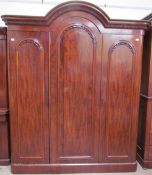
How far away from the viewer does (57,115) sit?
8.34 ft

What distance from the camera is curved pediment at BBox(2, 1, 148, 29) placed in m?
2.31

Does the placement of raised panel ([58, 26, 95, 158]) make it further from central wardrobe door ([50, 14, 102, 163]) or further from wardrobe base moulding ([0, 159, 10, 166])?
wardrobe base moulding ([0, 159, 10, 166])

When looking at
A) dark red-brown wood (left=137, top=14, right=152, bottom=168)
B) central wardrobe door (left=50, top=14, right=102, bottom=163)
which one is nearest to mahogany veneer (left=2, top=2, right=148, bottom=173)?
central wardrobe door (left=50, top=14, right=102, bottom=163)

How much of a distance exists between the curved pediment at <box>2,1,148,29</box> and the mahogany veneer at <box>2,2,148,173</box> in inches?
0.4

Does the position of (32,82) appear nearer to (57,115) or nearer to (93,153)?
(57,115)

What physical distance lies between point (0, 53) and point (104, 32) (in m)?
1.36

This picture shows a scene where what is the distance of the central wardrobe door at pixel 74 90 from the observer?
2.42 m

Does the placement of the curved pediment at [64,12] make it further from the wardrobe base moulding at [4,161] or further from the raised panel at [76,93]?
the wardrobe base moulding at [4,161]

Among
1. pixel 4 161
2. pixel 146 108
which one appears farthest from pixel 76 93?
pixel 4 161

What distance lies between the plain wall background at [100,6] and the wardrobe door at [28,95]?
927 millimetres

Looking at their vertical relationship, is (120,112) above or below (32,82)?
below

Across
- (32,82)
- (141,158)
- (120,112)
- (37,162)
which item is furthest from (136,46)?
(37,162)

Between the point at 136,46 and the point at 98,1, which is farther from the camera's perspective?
the point at 98,1

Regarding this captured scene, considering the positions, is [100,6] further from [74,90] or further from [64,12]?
[74,90]
